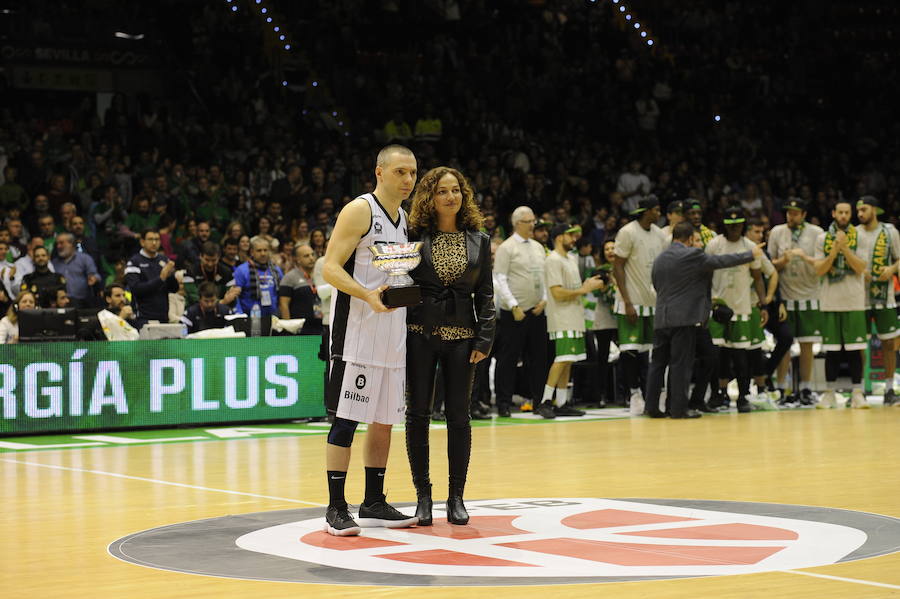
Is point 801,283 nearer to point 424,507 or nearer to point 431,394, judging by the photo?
point 431,394

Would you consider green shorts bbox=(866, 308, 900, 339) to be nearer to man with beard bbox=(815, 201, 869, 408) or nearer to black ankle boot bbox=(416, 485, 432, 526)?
man with beard bbox=(815, 201, 869, 408)

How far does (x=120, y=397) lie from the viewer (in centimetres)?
1345

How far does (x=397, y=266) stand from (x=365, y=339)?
1.64ft

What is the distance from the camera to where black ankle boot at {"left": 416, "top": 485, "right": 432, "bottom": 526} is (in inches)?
284

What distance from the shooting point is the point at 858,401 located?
48.9ft

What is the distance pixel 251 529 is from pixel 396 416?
95 centimetres

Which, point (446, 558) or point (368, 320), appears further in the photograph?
point (368, 320)

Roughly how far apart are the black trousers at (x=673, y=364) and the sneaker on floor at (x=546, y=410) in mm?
1004

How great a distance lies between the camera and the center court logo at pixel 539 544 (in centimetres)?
578

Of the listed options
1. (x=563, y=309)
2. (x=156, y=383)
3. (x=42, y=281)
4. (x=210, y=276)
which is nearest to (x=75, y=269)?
(x=42, y=281)

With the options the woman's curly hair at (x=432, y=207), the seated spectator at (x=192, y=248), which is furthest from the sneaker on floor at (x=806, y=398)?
the woman's curly hair at (x=432, y=207)

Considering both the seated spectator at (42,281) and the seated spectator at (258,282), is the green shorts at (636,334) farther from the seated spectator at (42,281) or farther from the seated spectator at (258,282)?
the seated spectator at (42,281)

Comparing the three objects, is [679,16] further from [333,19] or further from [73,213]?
[73,213]

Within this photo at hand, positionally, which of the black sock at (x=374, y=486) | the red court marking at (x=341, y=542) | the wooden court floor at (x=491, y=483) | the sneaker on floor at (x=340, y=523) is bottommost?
the wooden court floor at (x=491, y=483)
